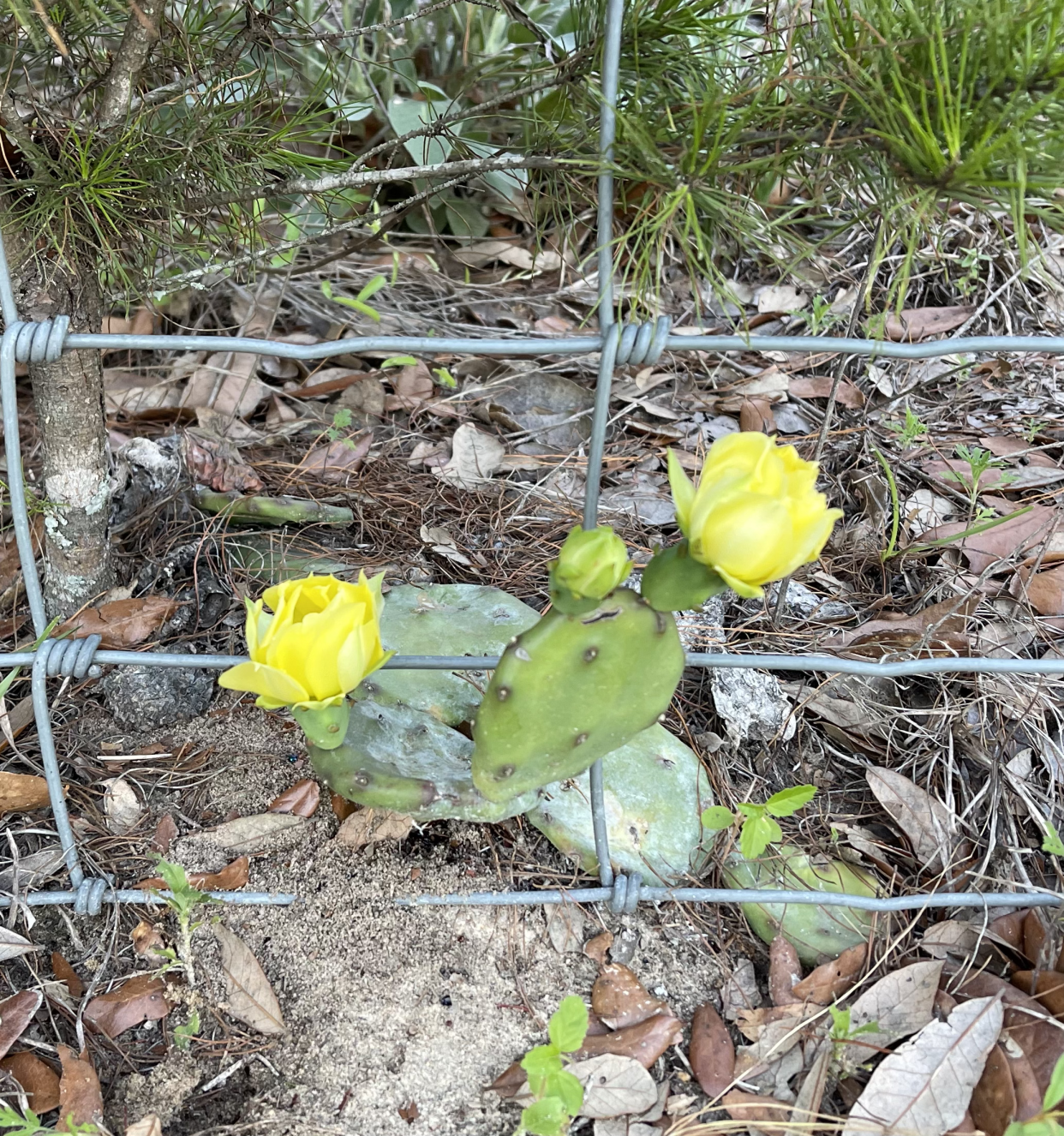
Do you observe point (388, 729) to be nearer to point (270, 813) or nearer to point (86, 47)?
point (270, 813)

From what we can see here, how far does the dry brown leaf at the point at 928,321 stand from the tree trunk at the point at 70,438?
59.5 inches

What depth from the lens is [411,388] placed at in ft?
5.94

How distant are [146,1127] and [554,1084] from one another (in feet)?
1.25

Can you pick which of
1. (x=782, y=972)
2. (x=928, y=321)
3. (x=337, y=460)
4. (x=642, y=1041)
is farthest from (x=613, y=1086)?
(x=928, y=321)

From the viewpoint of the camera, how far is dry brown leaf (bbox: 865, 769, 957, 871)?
111 centimetres

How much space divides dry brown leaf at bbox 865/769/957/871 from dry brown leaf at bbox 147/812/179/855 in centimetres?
85

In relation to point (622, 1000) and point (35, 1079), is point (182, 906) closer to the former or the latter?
point (35, 1079)

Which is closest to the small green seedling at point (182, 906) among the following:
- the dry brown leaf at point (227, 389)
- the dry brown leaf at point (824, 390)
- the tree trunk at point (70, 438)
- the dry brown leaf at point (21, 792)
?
the dry brown leaf at point (21, 792)

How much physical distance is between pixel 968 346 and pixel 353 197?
0.74 m

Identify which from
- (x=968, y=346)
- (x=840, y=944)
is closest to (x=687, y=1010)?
(x=840, y=944)

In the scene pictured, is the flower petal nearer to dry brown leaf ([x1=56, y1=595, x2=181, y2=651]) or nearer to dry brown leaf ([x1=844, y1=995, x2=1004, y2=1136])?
dry brown leaf ([x1=56, y1=595, x2=181, y2=651])

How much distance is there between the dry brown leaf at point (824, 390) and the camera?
69.0 inches

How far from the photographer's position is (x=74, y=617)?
1213 millimetres

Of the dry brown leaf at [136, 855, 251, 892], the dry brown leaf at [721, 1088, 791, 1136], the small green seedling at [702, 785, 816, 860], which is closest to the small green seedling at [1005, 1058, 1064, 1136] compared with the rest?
the dry brown leaf at [721, 1088, 791, 1136]
